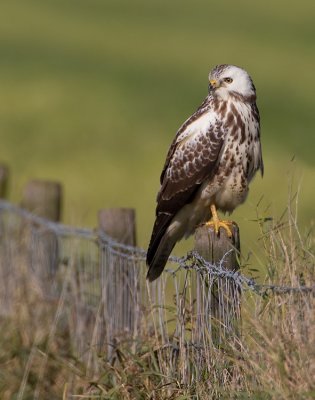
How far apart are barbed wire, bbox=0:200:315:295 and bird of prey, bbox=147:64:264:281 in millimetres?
195

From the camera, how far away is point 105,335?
24.3ft

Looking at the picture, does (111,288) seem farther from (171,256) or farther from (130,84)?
(130,84)

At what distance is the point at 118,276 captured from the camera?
290 inches

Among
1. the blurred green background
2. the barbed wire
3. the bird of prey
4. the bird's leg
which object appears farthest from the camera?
the blurred green background

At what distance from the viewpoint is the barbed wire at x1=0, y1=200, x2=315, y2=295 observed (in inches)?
202

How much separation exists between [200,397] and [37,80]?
51.0 ft

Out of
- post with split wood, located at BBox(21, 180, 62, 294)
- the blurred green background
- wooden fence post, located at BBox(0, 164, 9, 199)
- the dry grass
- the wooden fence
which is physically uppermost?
the blurred green background

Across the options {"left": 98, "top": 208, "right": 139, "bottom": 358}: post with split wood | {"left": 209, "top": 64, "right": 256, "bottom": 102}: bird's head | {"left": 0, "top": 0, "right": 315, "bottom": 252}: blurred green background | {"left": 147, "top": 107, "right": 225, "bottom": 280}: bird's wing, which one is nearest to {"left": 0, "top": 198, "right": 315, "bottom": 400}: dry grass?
{"left": 98, "top": 208, "right": 139, "bottom": 358}: post with split wood

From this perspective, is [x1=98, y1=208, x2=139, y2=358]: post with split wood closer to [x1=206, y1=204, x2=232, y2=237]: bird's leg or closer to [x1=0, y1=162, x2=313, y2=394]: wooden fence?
[x1=0, y1=162, x2=313, y2=394]: wooden fence

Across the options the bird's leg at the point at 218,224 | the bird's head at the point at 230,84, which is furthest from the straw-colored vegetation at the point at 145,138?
the bird's head at the point at 230,84

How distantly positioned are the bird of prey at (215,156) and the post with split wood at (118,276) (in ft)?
0.58

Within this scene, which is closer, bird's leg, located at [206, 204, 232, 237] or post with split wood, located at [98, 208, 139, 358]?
bird's leg, located at [206, 204, 232, 237]

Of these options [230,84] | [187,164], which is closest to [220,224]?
[187,164]

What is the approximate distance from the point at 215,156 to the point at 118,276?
0.79 meters
